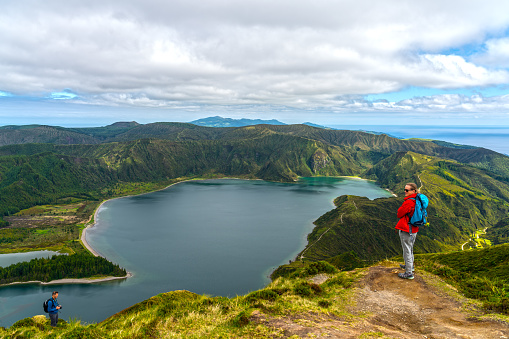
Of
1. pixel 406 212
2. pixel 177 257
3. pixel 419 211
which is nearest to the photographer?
pixel 419 211

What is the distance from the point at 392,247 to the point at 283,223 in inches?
2569

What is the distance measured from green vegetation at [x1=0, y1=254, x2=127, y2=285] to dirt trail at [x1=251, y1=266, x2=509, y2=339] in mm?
113783

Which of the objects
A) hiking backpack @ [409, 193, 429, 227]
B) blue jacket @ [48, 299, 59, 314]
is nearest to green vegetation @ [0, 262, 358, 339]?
blue jacket @ [48, 299, 59, 314]

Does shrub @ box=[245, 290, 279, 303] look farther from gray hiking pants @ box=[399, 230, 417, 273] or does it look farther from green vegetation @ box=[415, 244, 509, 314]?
green vegetation @ box=[415, 244, 509, 314]

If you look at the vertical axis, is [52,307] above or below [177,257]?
above

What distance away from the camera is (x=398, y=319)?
12.6 meters

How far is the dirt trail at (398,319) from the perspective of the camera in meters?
10.8

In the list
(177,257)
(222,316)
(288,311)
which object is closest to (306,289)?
(288,311)

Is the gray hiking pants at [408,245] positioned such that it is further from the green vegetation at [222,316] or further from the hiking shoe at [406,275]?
the green vegetation at [222,316]

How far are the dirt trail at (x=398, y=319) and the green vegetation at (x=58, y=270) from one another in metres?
114

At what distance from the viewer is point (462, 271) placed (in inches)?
701

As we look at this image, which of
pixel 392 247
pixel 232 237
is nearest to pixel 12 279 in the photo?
pixel 232 237

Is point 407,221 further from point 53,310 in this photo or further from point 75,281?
point 75,281

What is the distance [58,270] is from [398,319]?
137 meters
